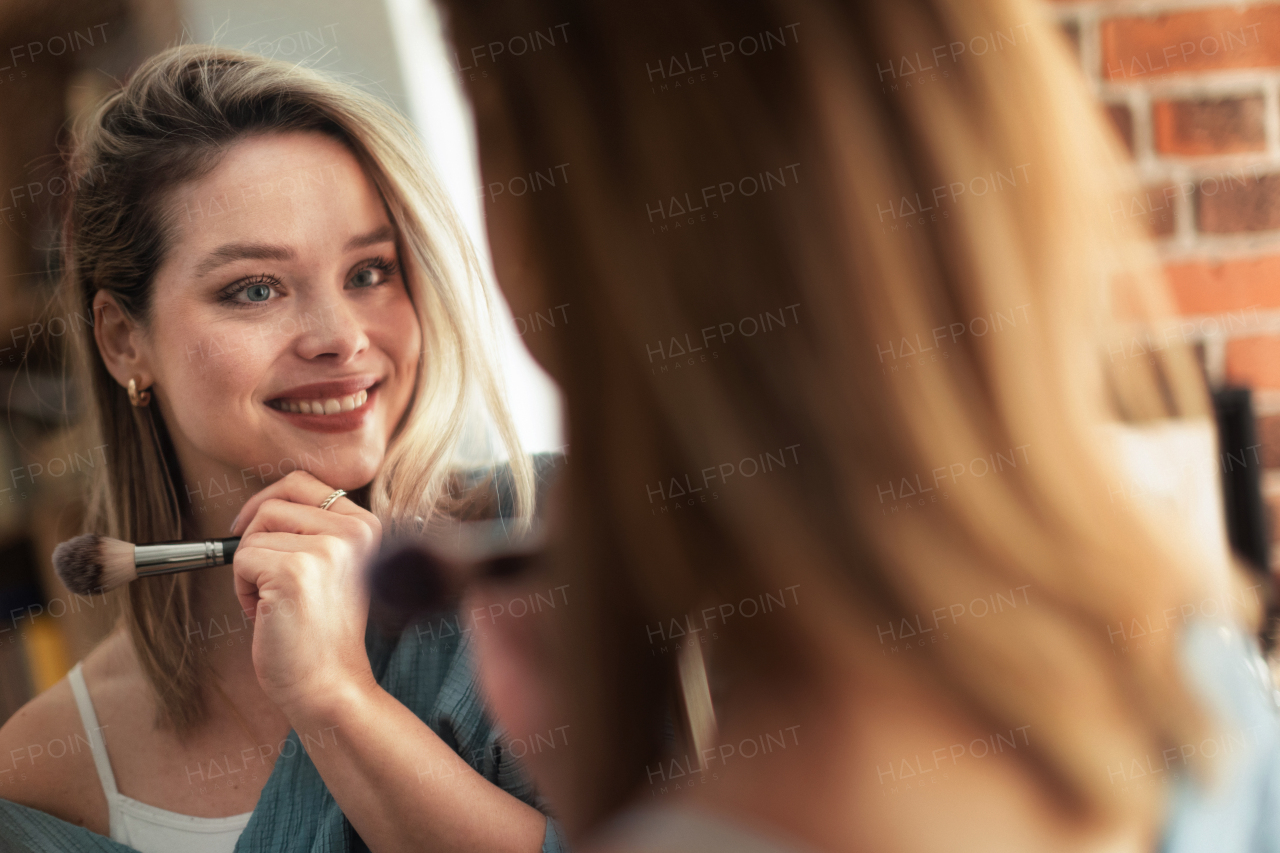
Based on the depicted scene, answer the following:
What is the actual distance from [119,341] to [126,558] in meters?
0.14

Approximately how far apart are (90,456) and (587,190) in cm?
36

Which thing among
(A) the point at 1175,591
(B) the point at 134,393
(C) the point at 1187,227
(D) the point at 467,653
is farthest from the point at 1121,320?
(B) the point at 134,393

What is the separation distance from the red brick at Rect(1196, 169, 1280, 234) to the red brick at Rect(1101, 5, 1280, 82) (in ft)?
0.29

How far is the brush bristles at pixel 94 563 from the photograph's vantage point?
541 millimetres

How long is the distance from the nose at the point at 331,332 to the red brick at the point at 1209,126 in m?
0.63

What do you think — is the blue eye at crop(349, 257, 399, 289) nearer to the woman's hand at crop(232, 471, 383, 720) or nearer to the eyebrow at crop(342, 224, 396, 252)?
the eyebrow at crop(342, 224, 396, 252)

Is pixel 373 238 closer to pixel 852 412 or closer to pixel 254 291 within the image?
pixel 254 291

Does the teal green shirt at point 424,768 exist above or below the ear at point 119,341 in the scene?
below

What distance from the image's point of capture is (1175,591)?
589mm

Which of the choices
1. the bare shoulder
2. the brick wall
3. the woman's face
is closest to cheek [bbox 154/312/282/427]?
the woman's face

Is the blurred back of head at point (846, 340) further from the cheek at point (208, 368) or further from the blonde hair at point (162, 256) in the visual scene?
the cheek at point (208, 368)

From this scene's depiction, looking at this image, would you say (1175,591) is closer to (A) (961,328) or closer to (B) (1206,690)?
(B) (1206,690)

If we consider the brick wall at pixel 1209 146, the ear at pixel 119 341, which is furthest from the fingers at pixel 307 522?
the brick wall at pixel 1209 146

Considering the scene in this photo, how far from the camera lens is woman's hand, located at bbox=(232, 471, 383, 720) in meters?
0.52
